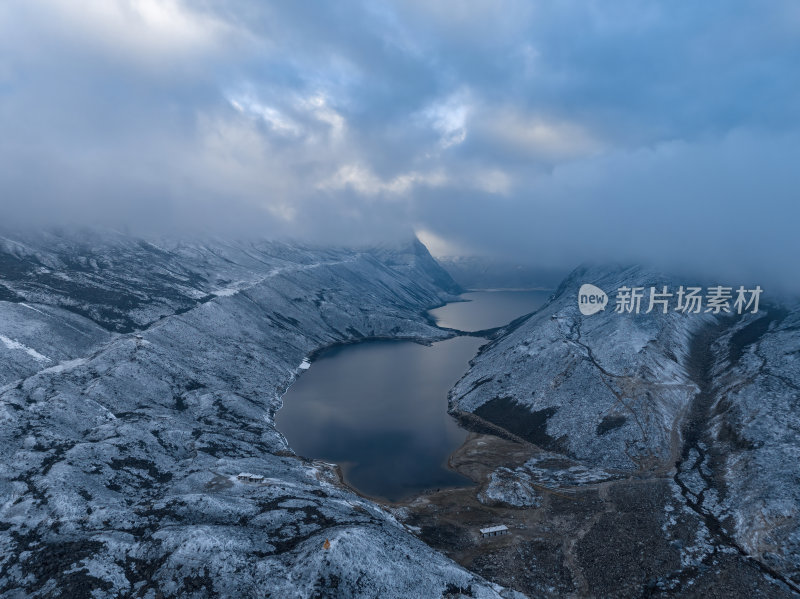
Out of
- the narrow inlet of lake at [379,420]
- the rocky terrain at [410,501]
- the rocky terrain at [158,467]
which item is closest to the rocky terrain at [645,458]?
→ the rocky terrain at [410,501]

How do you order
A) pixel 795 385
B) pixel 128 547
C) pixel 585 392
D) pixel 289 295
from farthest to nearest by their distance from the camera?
pixel 289 295
pixel 585 392
pixel 795 385
pixel 128 547

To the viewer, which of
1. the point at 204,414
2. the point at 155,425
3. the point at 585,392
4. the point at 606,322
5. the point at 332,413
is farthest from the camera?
the point at 606,322

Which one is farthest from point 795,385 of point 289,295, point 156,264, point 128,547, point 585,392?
point 156,264

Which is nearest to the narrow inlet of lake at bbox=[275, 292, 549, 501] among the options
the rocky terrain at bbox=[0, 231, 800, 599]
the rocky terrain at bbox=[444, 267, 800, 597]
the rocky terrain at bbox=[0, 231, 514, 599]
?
the rocky terrain at bbox=[0, 231, 800, 599]

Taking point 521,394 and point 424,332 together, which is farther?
point 424,332

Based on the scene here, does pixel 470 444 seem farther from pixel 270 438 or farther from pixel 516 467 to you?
pixel 270 438

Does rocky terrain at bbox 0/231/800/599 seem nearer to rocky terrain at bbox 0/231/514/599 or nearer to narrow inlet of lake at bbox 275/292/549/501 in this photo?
rocky terrain at bbox 0/231/514/599
